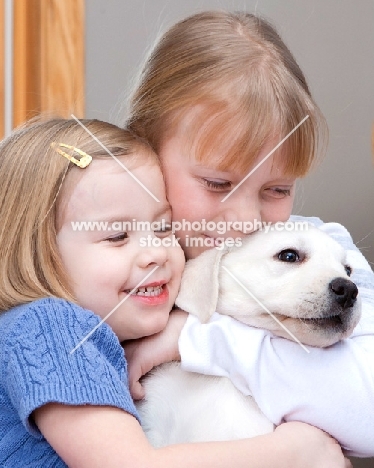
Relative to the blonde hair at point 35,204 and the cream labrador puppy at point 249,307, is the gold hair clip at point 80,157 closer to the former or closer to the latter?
the blonde hair at point 35,204

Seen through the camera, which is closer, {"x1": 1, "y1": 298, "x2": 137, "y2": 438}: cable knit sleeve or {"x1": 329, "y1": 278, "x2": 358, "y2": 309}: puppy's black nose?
{"x1": 1, "y1": 298, "x2": 137, "y2": 438}: cable knit sleeve

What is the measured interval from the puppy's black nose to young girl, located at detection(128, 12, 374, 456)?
9cm

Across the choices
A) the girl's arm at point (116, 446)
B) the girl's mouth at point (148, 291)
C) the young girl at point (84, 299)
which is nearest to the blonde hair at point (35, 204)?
the young girl at point (84, 299)

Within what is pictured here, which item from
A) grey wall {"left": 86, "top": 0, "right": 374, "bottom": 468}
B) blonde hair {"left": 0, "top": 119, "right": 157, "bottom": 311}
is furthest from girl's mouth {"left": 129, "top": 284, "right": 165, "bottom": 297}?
grey wall {"left": 86, "top": 0, "right": 374, "bottom": 468}

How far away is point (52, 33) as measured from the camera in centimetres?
203

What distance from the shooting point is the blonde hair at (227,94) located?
1197 millimetres

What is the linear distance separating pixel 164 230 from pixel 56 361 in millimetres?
361

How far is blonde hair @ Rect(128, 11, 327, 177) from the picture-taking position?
3.93 feet

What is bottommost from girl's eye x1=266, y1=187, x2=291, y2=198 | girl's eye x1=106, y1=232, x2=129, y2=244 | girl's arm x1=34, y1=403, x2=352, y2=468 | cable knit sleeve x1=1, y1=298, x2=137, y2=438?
girl's arm x1=34, y1=403, x2=352, y2=468

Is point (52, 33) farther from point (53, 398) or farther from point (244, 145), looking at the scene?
point (53, 398)

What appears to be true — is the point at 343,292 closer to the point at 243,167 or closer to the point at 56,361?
the point at 243,167

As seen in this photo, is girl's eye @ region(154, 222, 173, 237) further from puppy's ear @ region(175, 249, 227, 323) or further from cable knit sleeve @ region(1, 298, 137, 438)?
cable knit sleeve @ region(1, 298, 137, 438)

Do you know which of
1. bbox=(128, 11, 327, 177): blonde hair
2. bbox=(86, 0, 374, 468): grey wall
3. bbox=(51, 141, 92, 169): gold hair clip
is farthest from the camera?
bbox=(86, 0, 374, 468): grey wall

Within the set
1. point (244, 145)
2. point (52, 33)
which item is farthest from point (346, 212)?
point (244, 145)
